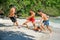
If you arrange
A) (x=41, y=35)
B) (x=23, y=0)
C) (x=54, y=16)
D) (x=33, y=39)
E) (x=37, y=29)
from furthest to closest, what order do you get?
(x=54, y=16) < (x=37, y=29) < (x=41, y=35) < (x=33, y=39) < (x=23, y=0)

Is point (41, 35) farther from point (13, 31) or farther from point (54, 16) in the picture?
point (54, 16)

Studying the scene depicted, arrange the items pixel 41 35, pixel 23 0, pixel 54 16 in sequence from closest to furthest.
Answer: pixel 23 0, pixel 41 35, pixel 54 16

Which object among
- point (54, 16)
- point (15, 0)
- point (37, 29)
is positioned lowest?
point (54, 16)

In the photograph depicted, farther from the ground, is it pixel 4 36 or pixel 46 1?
pixel 46 1

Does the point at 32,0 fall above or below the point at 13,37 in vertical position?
above

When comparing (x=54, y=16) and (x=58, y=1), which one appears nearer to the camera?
(x=58, y=1)

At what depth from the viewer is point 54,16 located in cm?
3466

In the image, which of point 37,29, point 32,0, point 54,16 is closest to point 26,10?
point 32,0

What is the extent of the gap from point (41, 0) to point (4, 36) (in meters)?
2.99

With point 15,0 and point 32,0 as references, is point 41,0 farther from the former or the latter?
point 15,0

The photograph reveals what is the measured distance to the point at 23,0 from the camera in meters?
12.2

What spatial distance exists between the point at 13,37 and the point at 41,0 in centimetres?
264

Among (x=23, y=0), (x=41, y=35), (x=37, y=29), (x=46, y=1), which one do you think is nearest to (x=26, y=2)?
(x=23, y=0)

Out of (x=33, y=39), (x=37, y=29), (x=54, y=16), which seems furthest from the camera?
(x=54, y=16)
